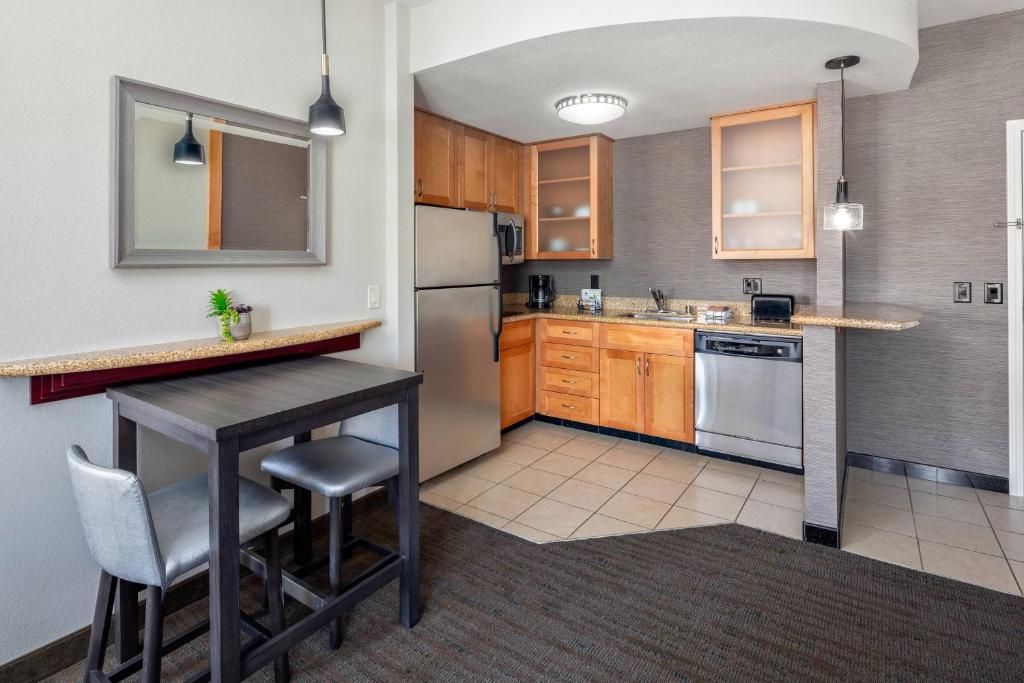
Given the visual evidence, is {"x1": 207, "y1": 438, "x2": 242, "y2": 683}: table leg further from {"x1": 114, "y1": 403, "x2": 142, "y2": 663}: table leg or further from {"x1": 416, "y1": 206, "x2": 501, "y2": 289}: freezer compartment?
{"x1": 416, "y1": 206, "x2": 501, "y2": 289}: freezer compartment

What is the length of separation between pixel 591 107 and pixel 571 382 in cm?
201

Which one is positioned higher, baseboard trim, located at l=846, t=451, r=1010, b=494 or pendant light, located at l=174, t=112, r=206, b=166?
pendant light, located at l=174, t=112, r=206, b=166

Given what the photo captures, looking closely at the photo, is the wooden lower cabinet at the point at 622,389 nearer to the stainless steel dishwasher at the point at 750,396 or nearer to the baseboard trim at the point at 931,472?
the stainless steel dishwasher at the point at 750,396

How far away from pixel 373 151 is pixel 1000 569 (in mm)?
3480

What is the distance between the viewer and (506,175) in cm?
441

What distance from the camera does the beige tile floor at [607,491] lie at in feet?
9.40

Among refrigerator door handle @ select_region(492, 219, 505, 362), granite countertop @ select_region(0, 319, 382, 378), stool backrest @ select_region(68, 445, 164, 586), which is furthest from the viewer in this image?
refrigerator door handle @ select_region(492, 219, 505, 362)

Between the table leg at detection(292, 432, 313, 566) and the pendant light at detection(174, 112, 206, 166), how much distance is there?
1.15 metres

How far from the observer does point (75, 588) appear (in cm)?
189

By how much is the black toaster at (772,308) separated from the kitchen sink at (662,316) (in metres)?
0.42

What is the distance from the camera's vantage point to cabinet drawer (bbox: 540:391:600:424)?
429 cm

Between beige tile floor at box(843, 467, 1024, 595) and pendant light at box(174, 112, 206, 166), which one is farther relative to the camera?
beige tile floor at box(843, 467, 1024, 595)

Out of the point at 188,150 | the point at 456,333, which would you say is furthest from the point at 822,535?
the point at 188,150

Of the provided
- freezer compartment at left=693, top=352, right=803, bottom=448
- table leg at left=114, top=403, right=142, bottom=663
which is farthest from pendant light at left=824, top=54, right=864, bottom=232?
table leg at left=114, top=403, right=142, bottom=663
